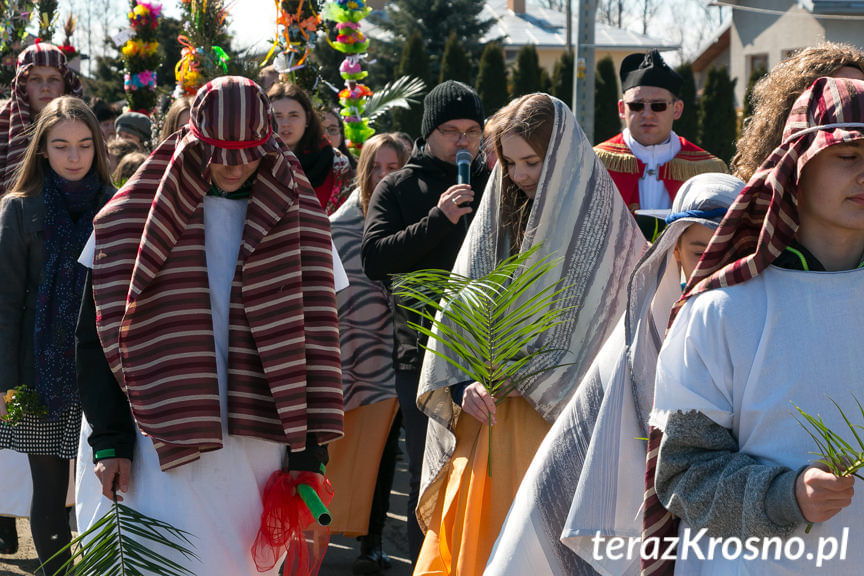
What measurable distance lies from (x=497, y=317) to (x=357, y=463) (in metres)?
2.36

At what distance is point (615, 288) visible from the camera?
143 inches

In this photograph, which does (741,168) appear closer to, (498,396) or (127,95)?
(498,396)

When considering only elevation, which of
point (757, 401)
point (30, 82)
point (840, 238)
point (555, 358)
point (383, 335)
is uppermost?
point (30, 82)

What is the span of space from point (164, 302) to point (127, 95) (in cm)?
664

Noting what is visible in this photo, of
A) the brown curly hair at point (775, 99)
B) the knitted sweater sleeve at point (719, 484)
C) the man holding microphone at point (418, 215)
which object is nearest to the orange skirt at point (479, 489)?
the man holding microphone at point (418, 215)

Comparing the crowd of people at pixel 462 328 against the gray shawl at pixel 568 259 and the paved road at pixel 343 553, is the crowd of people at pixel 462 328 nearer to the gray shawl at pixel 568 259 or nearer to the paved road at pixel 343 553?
the gray shawl at pixel 568 259

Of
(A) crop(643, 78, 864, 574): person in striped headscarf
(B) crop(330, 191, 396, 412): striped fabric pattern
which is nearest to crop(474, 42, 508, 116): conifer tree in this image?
(B) crop(330, 191, 396, 412): striped fabric pattern

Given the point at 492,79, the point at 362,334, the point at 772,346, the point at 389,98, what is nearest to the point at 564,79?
the point at 492,79

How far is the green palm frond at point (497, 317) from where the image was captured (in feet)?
10.8

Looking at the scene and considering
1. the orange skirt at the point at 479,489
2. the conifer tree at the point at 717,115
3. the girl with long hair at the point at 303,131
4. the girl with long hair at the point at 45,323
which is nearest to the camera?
the orange skirt at the point at 479,489

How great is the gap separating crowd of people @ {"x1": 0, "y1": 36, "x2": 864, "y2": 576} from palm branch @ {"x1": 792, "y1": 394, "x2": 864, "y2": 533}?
0.08 ft

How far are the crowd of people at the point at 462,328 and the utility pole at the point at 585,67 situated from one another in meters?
10.0

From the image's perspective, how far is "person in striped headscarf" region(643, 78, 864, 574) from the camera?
2.12m

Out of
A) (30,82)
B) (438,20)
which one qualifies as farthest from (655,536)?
(438,20)
